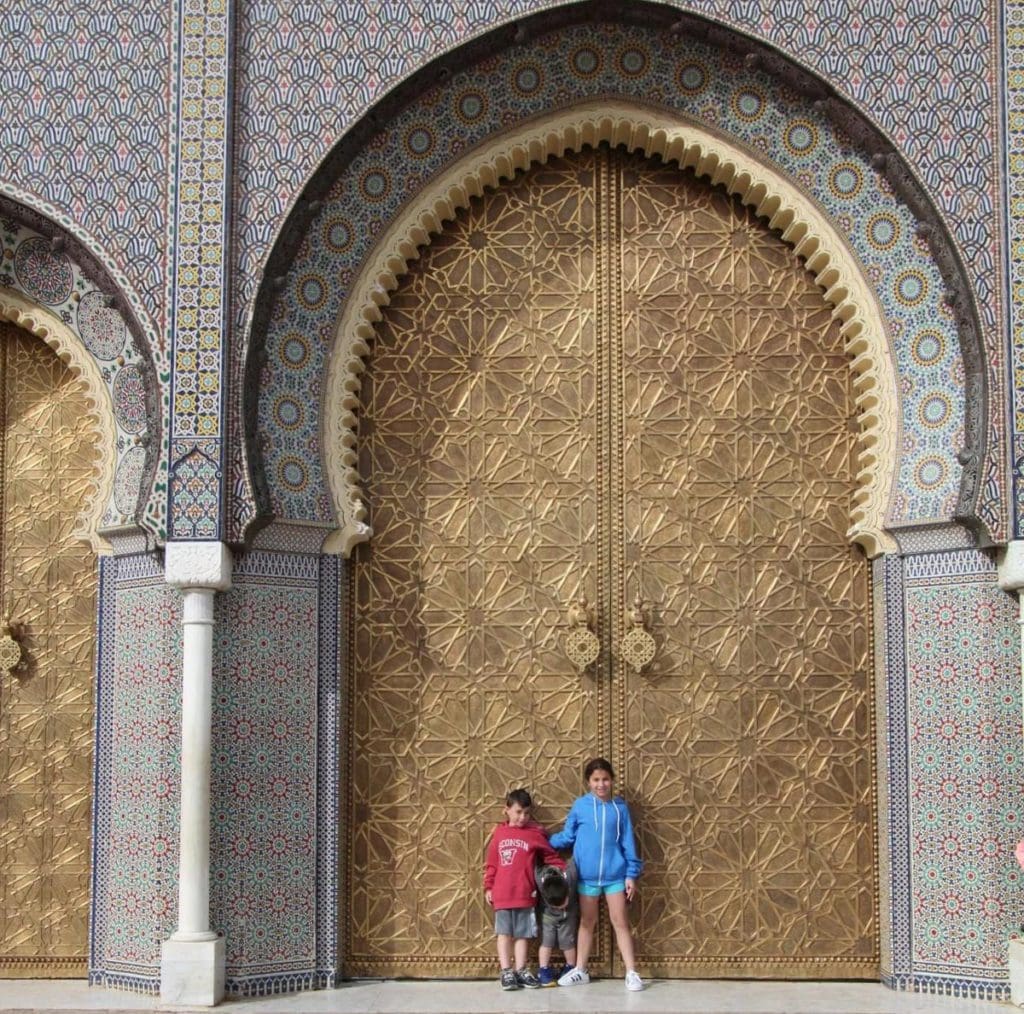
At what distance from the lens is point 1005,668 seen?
609cm

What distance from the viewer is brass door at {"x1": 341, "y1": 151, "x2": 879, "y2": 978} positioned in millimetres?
6395

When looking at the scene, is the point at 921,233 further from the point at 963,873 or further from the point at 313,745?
the point at 313,745

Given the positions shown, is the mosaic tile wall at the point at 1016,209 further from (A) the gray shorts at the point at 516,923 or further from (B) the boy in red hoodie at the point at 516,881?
(A) the gray shorts at the point at 516,923

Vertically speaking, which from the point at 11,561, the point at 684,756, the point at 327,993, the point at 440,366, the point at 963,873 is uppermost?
the point at 440,366

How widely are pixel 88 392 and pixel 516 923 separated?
2849mm

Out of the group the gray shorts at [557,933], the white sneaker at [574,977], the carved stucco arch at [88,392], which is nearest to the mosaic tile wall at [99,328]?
the carved stucco arch at [88,392]

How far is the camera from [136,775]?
20.5ft

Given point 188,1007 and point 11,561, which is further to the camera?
point 11,561

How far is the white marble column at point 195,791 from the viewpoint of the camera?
5.94m

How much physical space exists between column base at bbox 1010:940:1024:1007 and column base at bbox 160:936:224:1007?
3.06 meters

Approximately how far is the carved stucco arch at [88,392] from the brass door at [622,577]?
1075 millimetres

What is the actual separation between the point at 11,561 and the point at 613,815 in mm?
2801

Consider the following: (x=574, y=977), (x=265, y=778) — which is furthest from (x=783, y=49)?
(x=574, y=977)

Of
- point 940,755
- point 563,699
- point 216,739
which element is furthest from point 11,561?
point 940,755
